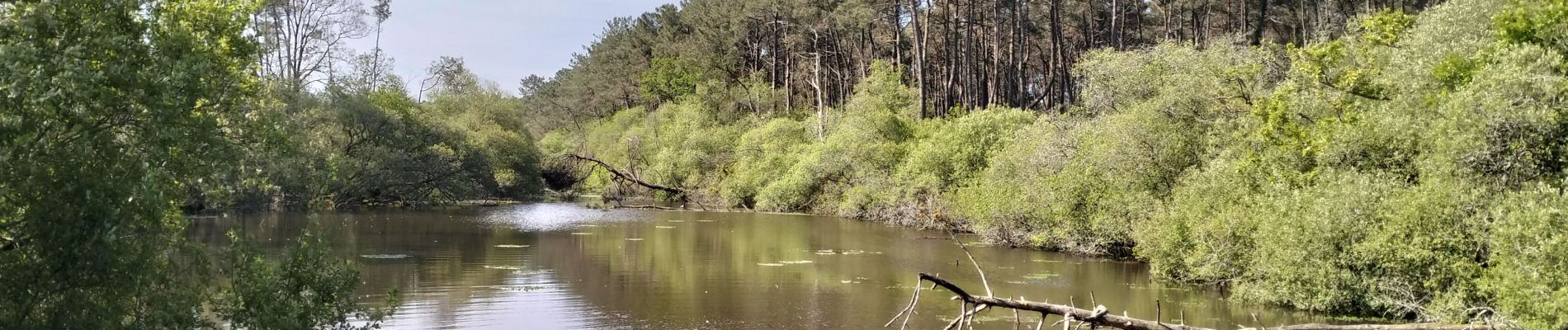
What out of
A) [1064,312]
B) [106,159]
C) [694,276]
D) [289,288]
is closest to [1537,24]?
[1064,312]

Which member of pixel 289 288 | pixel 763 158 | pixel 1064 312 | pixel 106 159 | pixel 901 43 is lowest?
pixel 1064 312

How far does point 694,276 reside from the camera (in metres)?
21.9

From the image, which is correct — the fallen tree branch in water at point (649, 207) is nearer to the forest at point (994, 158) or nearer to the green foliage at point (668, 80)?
the forest at point (994, 158)

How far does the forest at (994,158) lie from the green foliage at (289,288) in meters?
0.03

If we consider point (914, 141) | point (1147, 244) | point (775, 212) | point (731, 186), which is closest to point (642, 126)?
point (731, 186)

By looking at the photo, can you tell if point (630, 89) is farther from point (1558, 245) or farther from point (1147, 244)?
point (1558, 245)

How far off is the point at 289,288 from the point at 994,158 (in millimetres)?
24203

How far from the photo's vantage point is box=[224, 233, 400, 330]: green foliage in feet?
34.0

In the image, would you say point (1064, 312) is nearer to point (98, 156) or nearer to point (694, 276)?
point (98, 156)

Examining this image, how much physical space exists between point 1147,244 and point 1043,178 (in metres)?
5.60

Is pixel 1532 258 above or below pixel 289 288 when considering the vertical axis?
below

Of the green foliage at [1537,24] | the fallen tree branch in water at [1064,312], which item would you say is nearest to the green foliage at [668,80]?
the green foliage at [1537,24]

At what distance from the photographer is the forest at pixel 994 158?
29.2 ft

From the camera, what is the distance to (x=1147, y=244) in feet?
72.0
